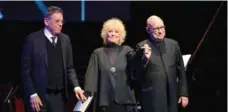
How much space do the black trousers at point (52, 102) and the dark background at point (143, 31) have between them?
1.66 meters

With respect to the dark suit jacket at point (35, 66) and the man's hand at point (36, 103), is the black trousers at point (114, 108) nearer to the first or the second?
the dark suit jacket at point (35, 66)

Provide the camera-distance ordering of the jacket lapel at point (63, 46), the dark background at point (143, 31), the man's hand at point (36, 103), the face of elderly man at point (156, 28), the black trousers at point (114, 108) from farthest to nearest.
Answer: the dark background at point (143, 31) < the face of elderly man at point (156, 28) < the black trousers at point (114, 108) < the jacket lapel at point (63, 46) < the man's hand at point (36, 103)

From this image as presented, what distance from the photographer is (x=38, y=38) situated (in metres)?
4.20

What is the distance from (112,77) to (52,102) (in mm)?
581

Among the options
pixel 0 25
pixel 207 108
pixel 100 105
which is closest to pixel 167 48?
pixel 100 105

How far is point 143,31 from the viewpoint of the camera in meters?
6.36

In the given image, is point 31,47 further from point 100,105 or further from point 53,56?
point 100,105

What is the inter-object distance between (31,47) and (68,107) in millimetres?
1486

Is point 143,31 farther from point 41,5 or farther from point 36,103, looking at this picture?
point 36,103

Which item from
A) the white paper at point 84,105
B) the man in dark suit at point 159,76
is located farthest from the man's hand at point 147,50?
the white paper at point 84,105

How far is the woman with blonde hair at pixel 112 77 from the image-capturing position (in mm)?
4395

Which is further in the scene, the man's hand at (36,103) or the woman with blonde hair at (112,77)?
the woman with blonde hair at (112,77)

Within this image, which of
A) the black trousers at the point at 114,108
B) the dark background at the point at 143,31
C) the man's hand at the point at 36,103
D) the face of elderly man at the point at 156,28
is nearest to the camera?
the man's hand at the point at 36,103

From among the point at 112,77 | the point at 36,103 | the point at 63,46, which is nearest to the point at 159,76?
the point at 112,77
